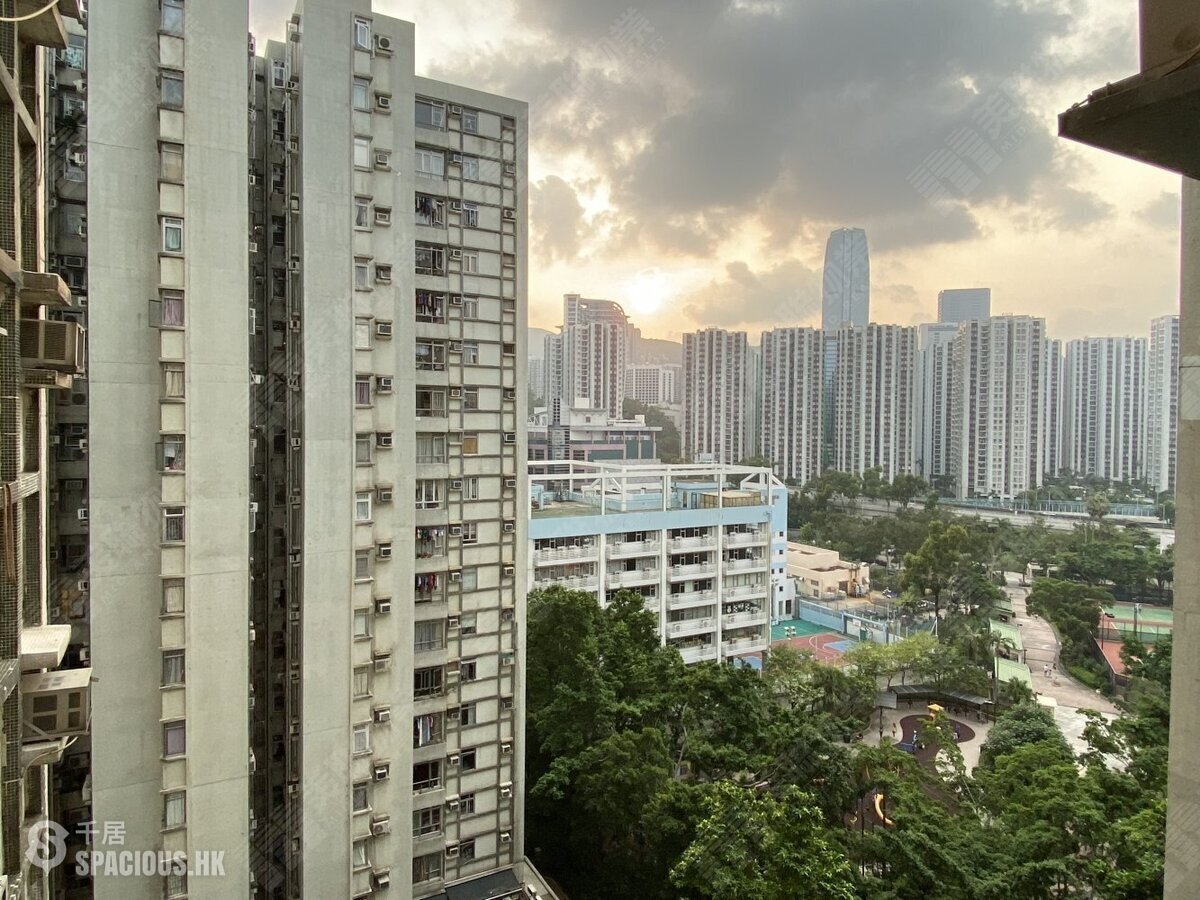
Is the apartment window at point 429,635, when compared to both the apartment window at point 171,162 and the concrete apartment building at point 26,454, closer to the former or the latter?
the concrete apartment building at point 26,454

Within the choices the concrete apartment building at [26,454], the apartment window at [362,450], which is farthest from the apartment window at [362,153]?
the concrete apartment building at [26,454]

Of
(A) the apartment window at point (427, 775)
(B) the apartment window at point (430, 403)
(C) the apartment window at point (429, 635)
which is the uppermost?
(B) the apartment window at point (430, 403)

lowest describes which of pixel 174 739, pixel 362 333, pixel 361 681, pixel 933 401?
pixel 174 739

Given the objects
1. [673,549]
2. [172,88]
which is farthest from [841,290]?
[172,88]

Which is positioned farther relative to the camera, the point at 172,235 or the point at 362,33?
the point at 362,33

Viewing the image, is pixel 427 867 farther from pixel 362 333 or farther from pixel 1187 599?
pixel 1187 599
